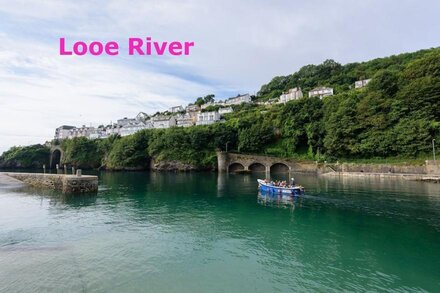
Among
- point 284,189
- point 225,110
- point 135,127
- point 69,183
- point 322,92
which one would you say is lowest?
point 284,189

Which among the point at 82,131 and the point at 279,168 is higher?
the point at 82,131

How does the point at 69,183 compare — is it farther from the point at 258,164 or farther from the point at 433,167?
the point at 433,167

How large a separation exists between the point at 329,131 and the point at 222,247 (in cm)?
6561

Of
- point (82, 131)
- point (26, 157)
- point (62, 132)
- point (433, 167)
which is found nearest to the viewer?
point (433, 167)

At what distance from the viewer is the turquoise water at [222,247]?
40.4 ft

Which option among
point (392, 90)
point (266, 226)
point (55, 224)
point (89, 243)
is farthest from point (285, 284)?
point (392, 90)

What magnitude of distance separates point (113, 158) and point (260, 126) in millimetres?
55754

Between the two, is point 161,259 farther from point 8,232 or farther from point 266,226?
point 8,232

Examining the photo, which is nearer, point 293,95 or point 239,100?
point 293,95

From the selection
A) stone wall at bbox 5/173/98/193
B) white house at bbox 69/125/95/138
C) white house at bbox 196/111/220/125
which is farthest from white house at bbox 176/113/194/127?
stone wall at bbox 5/173/98/193

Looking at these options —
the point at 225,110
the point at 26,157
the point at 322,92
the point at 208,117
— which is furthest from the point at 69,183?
the point at 26,157

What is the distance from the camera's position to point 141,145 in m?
100

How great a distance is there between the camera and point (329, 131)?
7406 centimetres

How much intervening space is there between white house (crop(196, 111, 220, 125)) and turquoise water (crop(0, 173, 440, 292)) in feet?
298
